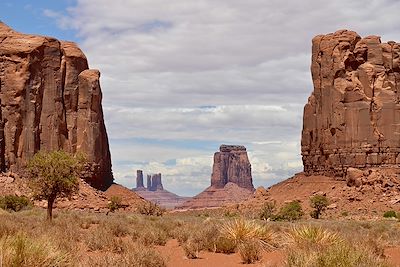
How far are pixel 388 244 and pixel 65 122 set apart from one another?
58770 millimetres

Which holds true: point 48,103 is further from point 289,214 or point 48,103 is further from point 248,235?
point 248,235

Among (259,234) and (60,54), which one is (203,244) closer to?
(259,234)

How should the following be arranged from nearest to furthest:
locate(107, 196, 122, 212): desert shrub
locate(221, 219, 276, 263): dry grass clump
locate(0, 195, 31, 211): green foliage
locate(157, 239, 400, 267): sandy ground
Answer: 1. locate(157, 239, 400, 267): sandy ground
2. locate(221, 219, 276, 263): dry grass clump
3. locate(0, 195, 31, 211): green foliage
4. locate(107, 196, 122, 212): desert shrub

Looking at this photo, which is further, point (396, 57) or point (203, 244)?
point (396, 57)

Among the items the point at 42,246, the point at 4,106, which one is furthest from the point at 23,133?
the point at 42,246

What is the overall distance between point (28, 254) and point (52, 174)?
22.5 metres

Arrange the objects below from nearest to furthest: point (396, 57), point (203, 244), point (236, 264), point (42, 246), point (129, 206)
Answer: point (42, 246)
point (236, 264)
point (203, 244)
point (129, 206)
point (396, 57)

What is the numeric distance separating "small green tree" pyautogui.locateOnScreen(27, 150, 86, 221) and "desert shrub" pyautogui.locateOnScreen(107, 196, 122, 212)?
96.3 ft

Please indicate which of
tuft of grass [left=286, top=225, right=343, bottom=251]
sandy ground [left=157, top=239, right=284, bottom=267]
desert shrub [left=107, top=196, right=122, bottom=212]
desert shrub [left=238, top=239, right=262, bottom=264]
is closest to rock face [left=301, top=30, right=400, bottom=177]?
desert shrub [left=107, top=196, right=122, bottom=212]

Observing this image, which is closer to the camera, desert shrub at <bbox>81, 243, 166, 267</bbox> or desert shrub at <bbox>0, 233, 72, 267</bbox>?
desert shrub at <bbox>0, 233, 72, 267</bbox>

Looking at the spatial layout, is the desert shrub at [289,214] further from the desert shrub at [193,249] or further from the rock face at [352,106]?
the desert shrub at [193,249]

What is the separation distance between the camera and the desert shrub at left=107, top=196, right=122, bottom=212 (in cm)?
6153

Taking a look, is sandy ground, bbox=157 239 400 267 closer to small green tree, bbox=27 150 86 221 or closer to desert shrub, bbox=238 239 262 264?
desert shrub, bbox=238 239 262 264

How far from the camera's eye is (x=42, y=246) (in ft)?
31.4
